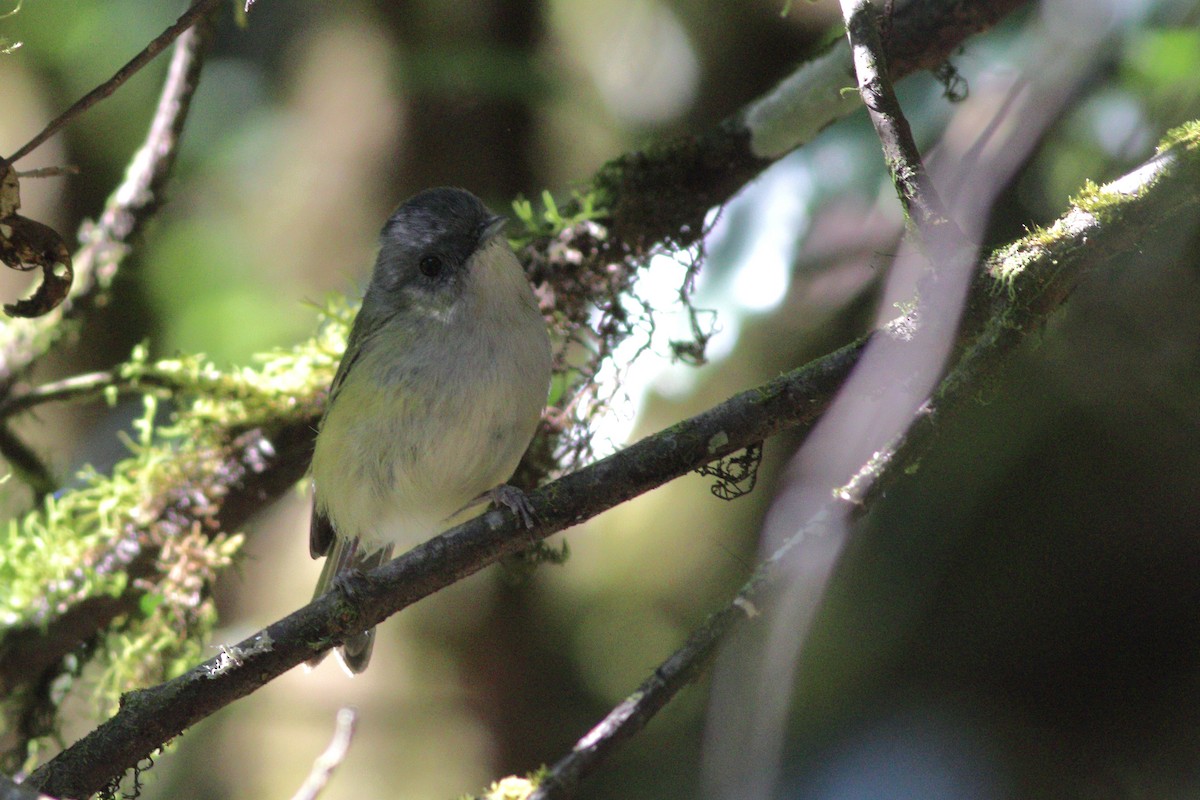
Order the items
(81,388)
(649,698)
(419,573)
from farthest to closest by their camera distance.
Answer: (81,388) → (419,573) → (649,698)

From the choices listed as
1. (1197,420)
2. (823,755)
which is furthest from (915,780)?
(1197,420)

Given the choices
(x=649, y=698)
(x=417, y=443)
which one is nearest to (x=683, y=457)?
(x=649, y=698)

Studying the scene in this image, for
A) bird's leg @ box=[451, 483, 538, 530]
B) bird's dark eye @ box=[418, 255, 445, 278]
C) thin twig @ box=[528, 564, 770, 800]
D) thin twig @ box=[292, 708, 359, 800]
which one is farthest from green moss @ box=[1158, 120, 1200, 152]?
thin twig @ box=[292, 708, 359, 800]

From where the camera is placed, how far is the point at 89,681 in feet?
14.7

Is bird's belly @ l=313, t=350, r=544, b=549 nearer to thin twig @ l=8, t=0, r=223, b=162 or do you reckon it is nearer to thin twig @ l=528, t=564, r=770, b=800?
thin twig @ l=8, t=0, r=223, b=162

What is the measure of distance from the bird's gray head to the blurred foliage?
440 millimetres

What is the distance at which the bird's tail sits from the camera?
4.09m

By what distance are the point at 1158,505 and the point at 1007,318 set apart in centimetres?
229

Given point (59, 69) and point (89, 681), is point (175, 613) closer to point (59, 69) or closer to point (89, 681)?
point (89, 681)

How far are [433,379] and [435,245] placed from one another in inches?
21.1

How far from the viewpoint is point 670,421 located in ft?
15.1

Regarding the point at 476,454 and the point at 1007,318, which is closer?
the point at 1007,318

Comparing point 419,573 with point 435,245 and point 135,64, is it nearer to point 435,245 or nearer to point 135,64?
point 135,64

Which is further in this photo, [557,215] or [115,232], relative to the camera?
[115,232]
